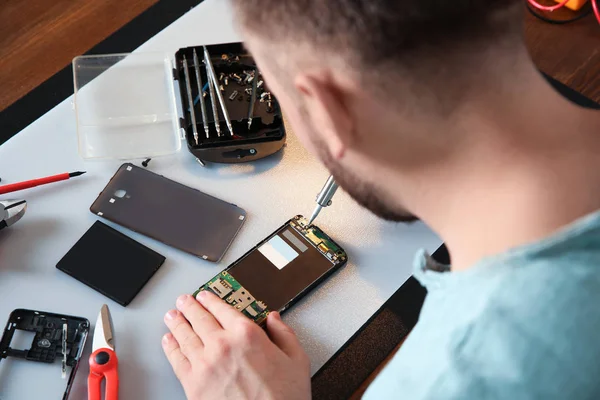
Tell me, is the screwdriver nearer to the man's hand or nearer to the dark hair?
the man's hand

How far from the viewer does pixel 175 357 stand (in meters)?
0.70

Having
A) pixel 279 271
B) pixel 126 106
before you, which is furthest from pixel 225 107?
pixel 279 271

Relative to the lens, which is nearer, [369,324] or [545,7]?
[369,324]

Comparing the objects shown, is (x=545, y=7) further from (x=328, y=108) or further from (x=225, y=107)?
(x=328, y=108)

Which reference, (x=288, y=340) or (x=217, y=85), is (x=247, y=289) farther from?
(x=217, y=85)

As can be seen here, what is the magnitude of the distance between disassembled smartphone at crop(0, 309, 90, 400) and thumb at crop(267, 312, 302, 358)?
0.73 ft

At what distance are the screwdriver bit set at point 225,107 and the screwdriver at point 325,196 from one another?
0.11m

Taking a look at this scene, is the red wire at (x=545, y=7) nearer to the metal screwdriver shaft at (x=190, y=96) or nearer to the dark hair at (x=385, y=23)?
the metal screwdriver shaft at (x=190, y=96)

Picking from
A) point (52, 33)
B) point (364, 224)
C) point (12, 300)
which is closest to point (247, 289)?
point (364, 224)

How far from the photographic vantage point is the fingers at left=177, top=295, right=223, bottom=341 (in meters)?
0.72

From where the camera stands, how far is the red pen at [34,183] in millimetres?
808

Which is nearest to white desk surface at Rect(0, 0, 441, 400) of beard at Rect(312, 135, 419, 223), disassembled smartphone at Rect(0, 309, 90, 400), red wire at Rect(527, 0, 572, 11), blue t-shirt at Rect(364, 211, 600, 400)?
disassembled smartphone at Rect(0, 309, 90, 400)

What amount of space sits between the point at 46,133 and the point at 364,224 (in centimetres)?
48

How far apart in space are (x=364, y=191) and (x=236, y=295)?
24cm
